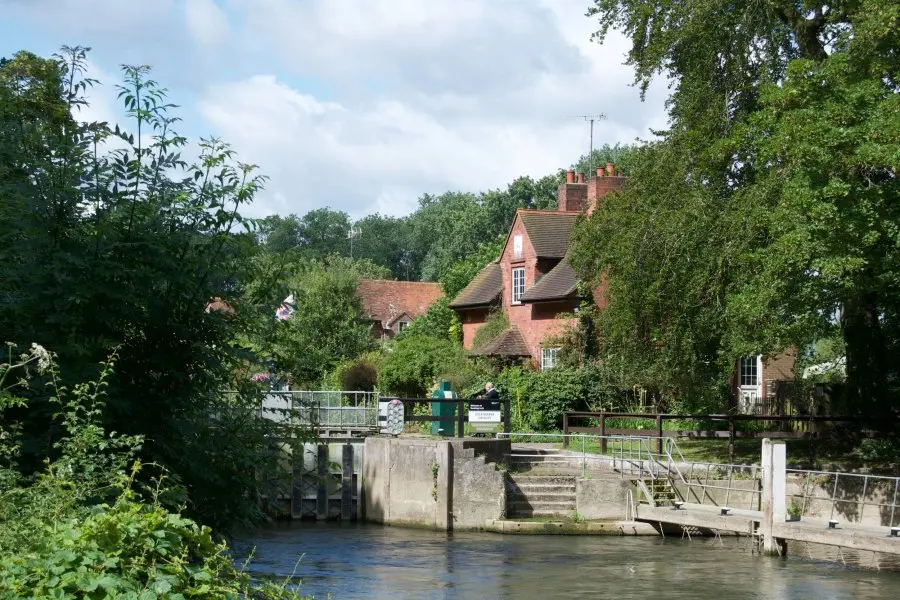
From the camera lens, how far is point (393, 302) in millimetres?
75875

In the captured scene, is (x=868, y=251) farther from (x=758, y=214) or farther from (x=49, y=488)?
(x=49, y=488)

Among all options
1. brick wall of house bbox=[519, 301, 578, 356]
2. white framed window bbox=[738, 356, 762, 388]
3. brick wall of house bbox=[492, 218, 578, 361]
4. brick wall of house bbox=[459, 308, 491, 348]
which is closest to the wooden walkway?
brick wall of house bbox=[519, 301, 578, 356]

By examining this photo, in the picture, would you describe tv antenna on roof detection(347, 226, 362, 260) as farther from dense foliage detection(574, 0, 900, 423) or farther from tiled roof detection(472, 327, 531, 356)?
dense foliage detection(574, 0, 900, 423)

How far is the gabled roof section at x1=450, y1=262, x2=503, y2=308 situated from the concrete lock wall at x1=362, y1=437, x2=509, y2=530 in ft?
67.7

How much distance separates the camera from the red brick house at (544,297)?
144ft

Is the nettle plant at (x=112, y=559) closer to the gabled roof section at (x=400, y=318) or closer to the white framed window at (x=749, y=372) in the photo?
the white framed window at (x=749, y=372)

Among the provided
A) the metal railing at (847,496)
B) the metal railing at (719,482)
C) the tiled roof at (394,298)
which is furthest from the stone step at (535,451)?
the tiled roof at (394,298)

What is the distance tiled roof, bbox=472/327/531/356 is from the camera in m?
45.8

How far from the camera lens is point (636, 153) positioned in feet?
94.4

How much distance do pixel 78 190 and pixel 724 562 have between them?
16.9 m

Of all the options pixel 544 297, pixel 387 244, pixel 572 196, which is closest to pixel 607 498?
pixel 544 297

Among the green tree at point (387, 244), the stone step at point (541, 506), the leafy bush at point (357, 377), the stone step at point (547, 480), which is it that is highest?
the green tree at point (387, 244)

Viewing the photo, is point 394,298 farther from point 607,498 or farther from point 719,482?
point 719,482

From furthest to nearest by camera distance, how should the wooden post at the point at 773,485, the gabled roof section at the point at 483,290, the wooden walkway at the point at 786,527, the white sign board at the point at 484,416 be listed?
the gabled roof section at the point at 483,290 → the white sign board at the point at 484,416 → the wooden post at the point at 773,485 → the wooden walkway at the point at 786,527
